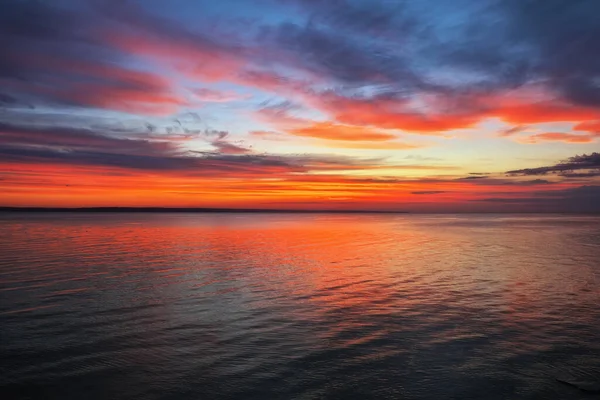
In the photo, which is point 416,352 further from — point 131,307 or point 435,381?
point 131,307

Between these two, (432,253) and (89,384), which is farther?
(432,253)

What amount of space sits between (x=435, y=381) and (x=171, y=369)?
7.12 m

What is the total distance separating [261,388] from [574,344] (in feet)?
34.3

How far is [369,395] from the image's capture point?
10.5 m

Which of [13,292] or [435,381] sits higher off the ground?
[13,292]

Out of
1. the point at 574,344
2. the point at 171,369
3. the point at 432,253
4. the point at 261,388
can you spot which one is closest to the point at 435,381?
the point at 261,388

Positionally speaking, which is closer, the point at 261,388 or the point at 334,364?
the point at 261,388

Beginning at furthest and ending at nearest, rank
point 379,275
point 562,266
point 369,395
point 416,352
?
point 562,266
point 379,275
point 416,352
point 369,395

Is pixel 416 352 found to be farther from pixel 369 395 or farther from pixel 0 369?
pixel 0 369

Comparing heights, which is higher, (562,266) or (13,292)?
(13,292)

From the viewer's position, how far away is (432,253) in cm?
4169

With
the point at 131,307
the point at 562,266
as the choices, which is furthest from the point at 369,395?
Answer: the point at 562,266

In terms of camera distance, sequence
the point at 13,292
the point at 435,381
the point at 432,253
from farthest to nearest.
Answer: the point at 432,253, the point at 13,292, the point at 435,381

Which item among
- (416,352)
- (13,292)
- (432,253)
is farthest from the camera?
(432,253)
